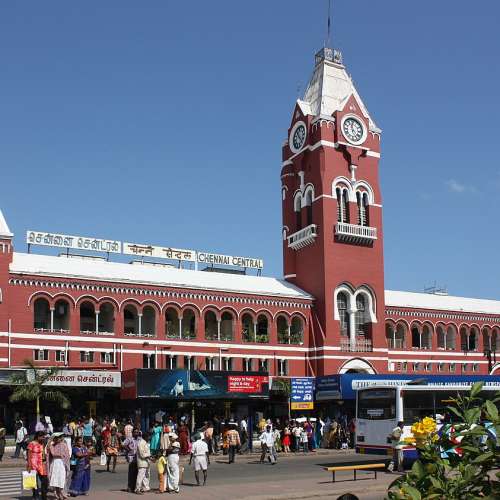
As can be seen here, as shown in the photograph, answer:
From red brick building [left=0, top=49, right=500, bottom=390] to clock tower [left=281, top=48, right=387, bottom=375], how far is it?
0.10m

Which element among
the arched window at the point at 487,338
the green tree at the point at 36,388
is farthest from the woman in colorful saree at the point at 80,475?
the arched window at the point at 487,338

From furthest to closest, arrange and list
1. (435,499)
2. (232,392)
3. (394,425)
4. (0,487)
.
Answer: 1. (232,392)
2. (394,425)
3. (0,487)
4. (435,499)

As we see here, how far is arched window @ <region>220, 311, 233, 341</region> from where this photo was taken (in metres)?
52.7

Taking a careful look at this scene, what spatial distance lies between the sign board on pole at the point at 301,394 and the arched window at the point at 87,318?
44.0 feet

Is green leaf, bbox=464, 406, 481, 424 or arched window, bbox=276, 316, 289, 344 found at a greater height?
arched window, bbox=276, 316, 289, 344

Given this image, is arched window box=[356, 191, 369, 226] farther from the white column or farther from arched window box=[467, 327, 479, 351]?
arched window box=[467, 327, 479, 351]

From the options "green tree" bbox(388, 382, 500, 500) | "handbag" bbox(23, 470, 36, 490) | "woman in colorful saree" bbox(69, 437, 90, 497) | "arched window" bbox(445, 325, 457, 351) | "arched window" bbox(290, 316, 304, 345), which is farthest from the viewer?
"arched window" bbox(445, 325, 457, 351)

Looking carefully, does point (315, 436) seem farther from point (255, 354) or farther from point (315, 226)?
point (315, 226)

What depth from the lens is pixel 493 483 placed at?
580 centimetres

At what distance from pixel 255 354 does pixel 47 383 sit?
17245 millimetres

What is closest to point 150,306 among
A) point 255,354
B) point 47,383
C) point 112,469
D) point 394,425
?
point 255,354

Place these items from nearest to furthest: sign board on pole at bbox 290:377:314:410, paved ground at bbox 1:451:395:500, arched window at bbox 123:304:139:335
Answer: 1. paved ground at bbox 1:451:395:500
2. sign board on pole at bbox 290:377:314:410
3. arched window at bbox 123:304:139:335

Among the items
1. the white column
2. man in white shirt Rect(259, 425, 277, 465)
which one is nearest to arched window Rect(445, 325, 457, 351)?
the white column

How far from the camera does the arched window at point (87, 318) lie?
160 feet
